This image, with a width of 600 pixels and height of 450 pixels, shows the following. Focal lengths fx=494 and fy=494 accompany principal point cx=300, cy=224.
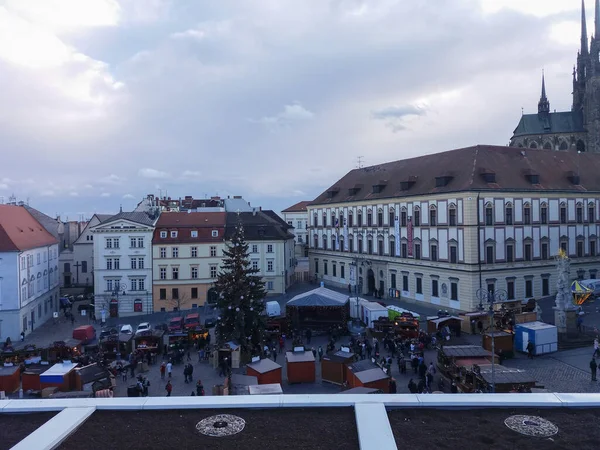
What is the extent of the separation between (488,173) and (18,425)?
4158 centimetres

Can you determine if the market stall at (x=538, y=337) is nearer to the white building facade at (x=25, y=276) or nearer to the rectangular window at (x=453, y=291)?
the rectangular window at (x=453, y=291)

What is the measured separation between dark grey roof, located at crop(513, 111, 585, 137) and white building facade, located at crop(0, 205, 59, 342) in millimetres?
82921

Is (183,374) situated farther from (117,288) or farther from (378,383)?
(117,288)

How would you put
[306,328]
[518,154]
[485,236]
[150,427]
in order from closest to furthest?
[150,427]
[306,328]
[485,236]
[518,154]

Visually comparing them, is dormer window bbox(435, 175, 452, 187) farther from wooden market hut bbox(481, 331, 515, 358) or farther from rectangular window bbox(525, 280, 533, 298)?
wooden market hut bbox(481, 331, 515, 358)

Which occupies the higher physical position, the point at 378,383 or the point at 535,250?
the point at 535,250

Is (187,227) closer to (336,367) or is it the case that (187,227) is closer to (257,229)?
(257,229)

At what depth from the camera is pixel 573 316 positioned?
3167 centimetres

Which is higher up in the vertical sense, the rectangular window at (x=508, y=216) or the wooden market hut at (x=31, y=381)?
the rectangular window at (x=508, y=216)

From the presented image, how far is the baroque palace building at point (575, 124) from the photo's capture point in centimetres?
8850

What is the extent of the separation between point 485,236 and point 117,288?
117 feet

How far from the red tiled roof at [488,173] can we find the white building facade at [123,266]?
25.1 meters

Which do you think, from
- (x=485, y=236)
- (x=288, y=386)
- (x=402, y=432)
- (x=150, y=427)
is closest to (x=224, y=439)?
(x=150, y=427)

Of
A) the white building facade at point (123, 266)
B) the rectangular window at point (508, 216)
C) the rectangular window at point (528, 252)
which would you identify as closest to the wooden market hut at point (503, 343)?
the rectangular window at point (508, 216)
